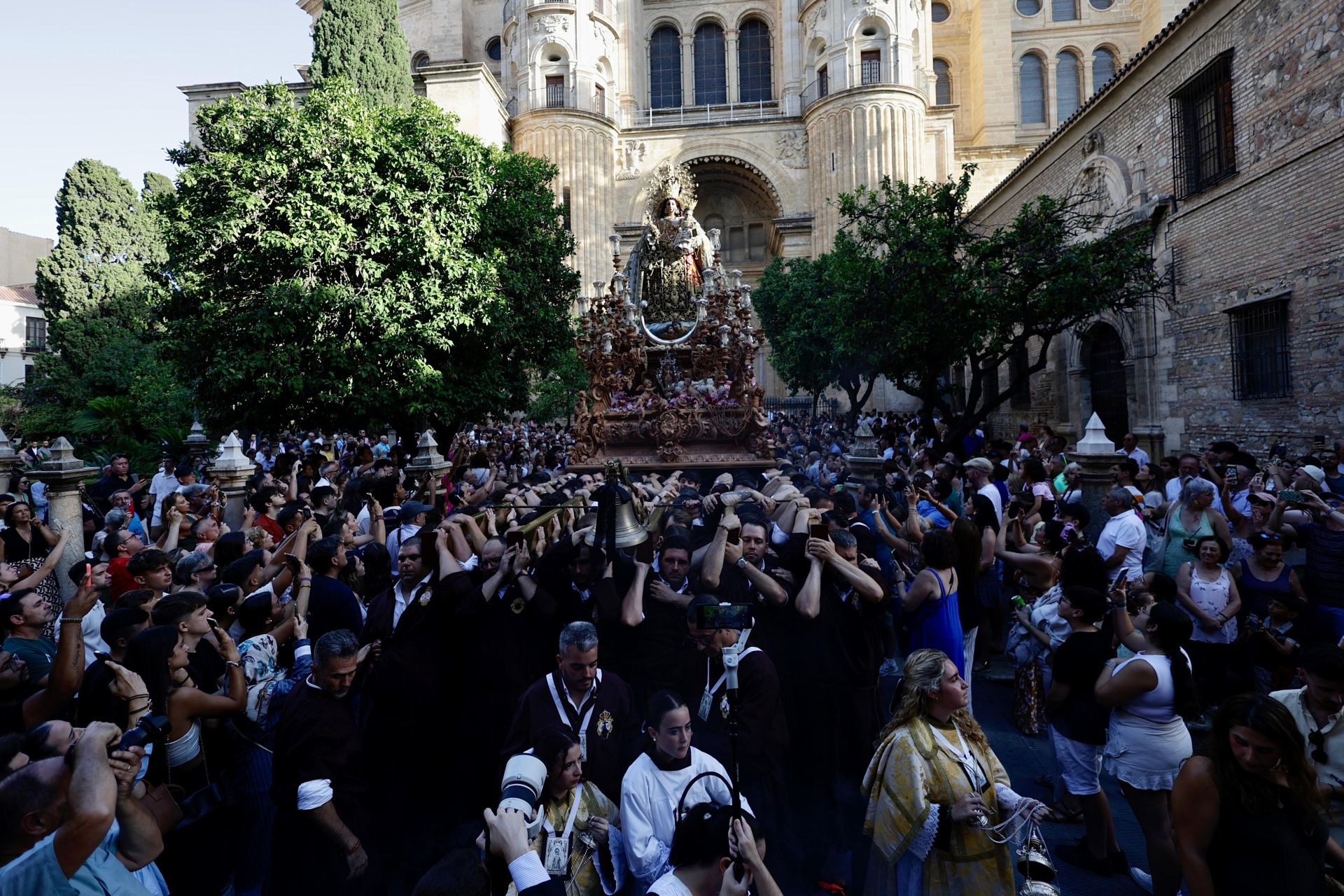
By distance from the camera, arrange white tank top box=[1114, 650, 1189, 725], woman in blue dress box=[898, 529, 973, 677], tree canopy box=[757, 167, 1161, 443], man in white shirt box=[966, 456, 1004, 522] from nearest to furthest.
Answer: white tank top box=[1114, 650, 1189, 725]
woman in blue dress box=[898, 529, 973, 677]
man in white shirt box=[966, 456, 1004, 522]
tree canopy box=[757, 167, 1161, 443]

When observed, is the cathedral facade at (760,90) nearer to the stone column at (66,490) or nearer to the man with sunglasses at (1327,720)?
the stone column at (66,490)

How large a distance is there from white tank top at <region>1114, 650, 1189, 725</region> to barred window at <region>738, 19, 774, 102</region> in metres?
42.3

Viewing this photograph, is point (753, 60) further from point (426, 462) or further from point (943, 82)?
point (426, 462)

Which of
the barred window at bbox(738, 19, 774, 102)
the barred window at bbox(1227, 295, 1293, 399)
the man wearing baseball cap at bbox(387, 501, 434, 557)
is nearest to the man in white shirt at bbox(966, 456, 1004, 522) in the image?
the man wearing baseball cap at bbox(387, 501, 434, 557)

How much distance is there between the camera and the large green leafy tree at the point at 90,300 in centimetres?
2756

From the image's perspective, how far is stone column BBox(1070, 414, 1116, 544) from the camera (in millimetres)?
8539

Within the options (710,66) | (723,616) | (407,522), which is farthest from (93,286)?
(723,616)

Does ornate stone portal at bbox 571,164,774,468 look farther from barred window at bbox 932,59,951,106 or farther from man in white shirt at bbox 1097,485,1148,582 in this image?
barred window at bbox 932,59,951,106

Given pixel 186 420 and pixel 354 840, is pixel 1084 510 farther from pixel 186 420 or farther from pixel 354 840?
pixel 186 420

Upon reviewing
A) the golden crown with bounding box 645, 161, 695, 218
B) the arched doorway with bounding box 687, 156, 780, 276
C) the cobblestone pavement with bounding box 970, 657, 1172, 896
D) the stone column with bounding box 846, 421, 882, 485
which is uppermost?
the arched doorway with bounding box 687, 156, 780, 276

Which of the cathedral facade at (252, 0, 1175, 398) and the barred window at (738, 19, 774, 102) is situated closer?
the cathedral facade at (252, 0, 1175, 398)

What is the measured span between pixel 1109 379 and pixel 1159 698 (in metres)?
17.4

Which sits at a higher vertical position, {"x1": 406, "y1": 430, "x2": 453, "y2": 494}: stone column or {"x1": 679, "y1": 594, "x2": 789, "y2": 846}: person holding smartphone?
{"x1": 406, "y1": 430, "x2": 453, "y2": 494}: stone column

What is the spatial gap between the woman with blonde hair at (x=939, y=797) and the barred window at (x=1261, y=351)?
12843mm
